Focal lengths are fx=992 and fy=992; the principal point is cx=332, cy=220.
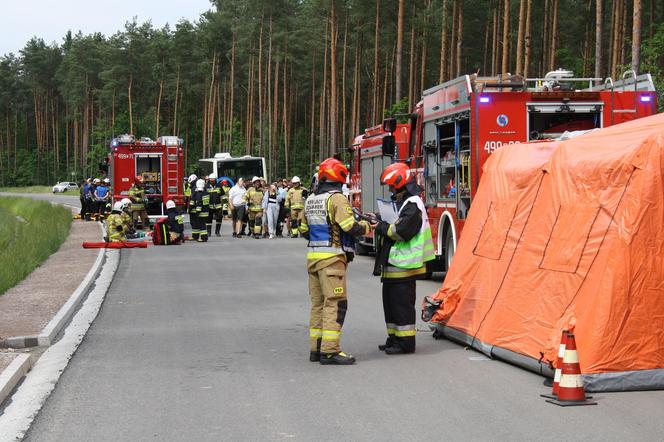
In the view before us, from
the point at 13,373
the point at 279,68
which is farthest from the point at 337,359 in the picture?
the point at 279,68

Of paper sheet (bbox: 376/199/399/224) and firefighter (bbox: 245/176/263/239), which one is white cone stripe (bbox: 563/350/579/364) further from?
firefighter (bbox: 245/176/263/239)

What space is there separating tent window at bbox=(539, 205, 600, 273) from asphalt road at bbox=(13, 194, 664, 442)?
38.3 inches

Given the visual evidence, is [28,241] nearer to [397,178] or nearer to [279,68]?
[397,178]

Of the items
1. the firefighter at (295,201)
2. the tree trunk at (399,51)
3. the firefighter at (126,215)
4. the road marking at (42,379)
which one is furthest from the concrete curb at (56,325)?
the tree trunk at (399,51)

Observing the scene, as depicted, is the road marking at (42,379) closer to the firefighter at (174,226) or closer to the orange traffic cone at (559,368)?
the orange traffic cone at (559,368)

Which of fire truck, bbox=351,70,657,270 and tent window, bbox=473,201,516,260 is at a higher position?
fire truck, bbox=351,70,657,270

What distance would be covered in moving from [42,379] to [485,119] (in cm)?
802

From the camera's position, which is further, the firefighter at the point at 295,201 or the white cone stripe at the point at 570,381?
the firefighter at the point at 295,201

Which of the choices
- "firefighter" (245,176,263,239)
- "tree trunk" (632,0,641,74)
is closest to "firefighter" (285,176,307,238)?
"firefighter" (245,176,263,239)

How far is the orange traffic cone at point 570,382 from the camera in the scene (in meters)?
7.04

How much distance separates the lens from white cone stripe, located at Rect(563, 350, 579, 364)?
280 inches

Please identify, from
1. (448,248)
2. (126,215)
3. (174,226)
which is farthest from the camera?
(174,226)

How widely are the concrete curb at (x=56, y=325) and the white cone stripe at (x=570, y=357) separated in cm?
566

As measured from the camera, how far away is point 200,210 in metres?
27.4
